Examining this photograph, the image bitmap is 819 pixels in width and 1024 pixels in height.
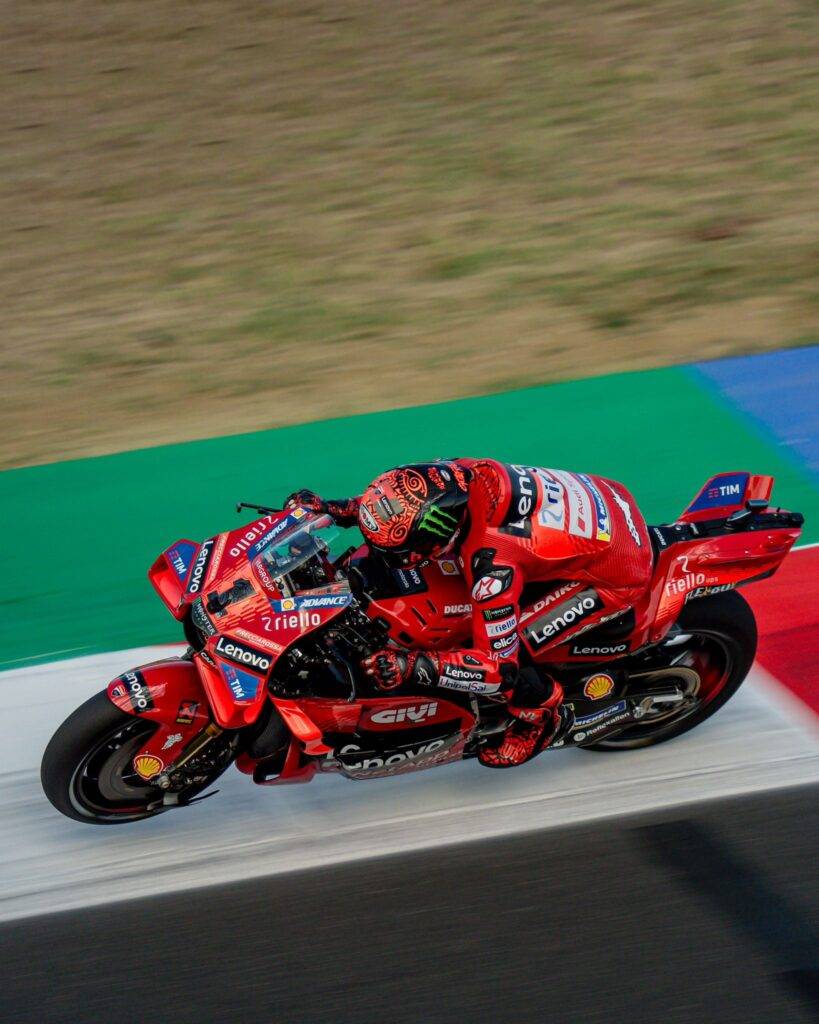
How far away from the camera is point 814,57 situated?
13.3 meters

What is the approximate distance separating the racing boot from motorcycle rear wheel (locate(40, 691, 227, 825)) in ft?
3.83

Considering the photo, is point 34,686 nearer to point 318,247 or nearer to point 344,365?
point 344,365

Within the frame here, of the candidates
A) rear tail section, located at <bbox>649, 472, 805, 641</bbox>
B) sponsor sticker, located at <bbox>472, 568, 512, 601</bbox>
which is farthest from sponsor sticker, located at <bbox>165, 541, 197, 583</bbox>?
rear tail section, located at <bbox>649, 472, 805, 641</bbox>

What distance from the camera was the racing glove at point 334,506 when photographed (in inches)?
200

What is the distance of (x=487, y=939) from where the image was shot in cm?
474

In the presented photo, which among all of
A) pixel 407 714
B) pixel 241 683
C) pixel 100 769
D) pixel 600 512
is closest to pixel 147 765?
pixel 100 769

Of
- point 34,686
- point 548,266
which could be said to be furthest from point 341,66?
point 34,686

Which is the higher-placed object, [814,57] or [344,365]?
[814,57]

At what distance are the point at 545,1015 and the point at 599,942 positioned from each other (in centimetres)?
40

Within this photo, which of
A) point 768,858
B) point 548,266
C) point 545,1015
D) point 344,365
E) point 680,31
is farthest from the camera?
point 680,31

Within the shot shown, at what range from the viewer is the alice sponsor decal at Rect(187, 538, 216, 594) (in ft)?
15.9

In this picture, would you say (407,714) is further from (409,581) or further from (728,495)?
(728,495)

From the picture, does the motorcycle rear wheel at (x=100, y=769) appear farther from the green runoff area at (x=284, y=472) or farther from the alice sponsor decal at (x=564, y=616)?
the green runoff area at (x=284, y=472)

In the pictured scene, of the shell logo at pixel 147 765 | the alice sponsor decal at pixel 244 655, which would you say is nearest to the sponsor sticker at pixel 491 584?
the alice sponsor decal at pixel 244 655
